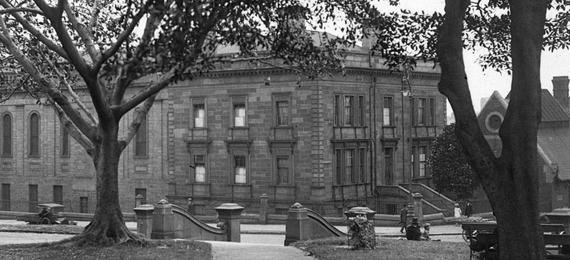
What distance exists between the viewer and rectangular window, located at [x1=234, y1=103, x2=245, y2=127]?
48594mm

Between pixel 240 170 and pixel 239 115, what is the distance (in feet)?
10.8

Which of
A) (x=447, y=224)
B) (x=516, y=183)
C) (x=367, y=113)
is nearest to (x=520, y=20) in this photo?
(x=516, y=183)

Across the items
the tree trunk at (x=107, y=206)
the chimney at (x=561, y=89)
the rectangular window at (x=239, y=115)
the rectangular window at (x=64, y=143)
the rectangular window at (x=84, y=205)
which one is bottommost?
the rectangular window at (x=84, y=205)

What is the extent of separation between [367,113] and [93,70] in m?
33.2

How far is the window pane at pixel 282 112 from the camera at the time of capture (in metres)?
47.0

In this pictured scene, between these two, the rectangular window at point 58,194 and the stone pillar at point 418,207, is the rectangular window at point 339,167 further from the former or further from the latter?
the rectangular window at point 58,194

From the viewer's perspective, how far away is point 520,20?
12812 mm

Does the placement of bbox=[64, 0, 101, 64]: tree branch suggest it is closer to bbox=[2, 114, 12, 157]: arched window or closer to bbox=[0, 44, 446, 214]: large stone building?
bbox=[0, 44, 446, 214]: large stone building

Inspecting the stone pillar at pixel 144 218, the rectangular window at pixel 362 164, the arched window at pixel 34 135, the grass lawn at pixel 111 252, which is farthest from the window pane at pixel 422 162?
the grass lawn at pixel 111 252

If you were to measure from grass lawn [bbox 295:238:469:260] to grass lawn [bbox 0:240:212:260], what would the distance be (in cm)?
258

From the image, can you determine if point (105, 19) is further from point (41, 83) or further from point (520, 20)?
point (520, 20)

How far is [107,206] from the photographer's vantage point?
61.9 feet

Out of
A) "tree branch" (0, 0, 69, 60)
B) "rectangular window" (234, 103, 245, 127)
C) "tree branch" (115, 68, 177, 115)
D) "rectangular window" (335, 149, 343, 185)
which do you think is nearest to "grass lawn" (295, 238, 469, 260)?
"tree branch" (115, 68, 177, 115)

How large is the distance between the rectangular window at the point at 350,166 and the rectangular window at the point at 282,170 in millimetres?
3537
